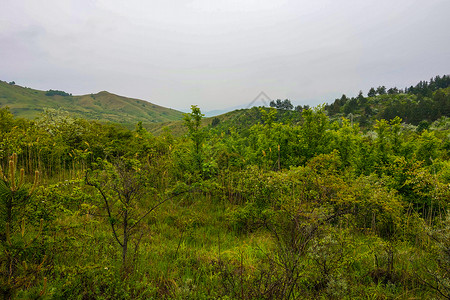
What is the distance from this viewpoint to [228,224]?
539cm

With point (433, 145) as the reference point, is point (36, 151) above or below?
below

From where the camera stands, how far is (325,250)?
2.87m

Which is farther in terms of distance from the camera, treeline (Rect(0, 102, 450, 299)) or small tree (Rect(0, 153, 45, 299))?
treeline (Rect(0, 102, 450, 299))

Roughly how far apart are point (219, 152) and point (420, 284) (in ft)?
21.2

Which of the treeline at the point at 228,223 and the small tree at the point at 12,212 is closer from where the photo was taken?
the small tree at the point at 12,212

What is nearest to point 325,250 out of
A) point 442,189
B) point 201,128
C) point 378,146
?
point 442,189

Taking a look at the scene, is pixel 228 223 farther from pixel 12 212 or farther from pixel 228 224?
pixel 12 212

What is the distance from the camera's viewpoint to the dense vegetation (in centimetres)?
240

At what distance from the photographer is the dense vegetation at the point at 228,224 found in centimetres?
240

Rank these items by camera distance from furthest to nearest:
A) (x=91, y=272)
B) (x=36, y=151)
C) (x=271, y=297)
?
(x=36, y=151)
(x=91, y=272)
(x=271, y=297)

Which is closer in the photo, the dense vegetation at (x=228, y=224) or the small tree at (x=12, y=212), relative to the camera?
the small tree at (x=12, y=212)

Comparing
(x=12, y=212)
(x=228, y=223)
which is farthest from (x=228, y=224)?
(x=12, y=212)

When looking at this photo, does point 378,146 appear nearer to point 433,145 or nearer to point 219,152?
point 433,145

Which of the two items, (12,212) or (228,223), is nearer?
(12,212)
